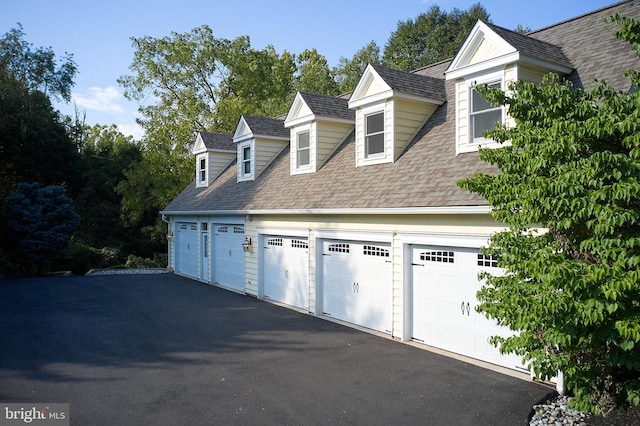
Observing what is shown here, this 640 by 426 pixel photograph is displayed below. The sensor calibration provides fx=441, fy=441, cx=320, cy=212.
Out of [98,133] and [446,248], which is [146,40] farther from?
[446,248]

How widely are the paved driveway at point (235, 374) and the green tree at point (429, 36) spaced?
98.1 ft

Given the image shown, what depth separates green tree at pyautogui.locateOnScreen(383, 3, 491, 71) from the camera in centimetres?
3542

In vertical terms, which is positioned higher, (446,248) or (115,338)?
(446,248)

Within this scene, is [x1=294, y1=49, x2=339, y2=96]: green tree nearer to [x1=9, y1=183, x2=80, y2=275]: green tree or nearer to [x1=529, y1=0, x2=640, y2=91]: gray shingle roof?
[x1=9, y1=183, x2=80, y2=275]: green tree

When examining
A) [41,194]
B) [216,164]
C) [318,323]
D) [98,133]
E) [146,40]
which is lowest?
[318,323]

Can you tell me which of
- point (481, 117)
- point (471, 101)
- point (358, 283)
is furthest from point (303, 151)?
point (481, 117)

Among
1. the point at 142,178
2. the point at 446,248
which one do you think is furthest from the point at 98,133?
the point at 446,248

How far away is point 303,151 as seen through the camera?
14625 mm

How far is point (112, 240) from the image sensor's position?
3073 cm

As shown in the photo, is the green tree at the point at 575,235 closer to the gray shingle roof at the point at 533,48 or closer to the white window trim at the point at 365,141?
the gray shingle roof at the point at 533,48

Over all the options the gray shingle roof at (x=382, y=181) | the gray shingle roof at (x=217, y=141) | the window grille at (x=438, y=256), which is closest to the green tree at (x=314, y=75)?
the gray shingle roof at (x=217, y=141)

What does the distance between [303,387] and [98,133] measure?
46377 mm

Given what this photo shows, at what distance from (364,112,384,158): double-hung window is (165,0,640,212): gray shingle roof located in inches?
25.5

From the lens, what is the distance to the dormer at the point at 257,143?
55.1 feet
